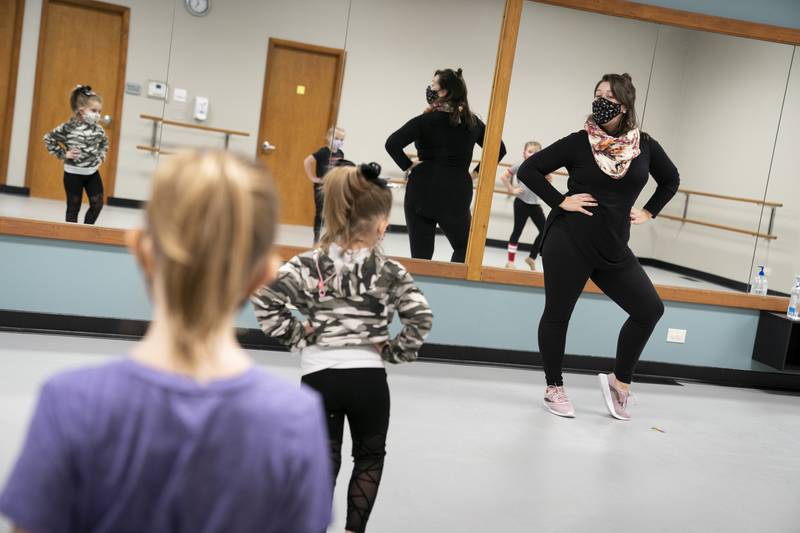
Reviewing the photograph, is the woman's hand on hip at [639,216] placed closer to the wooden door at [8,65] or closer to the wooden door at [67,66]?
the wooden door at [67,66]

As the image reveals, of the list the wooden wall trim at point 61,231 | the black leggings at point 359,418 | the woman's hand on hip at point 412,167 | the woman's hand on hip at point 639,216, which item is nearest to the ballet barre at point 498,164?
the woman's hand on hip at point 412,167

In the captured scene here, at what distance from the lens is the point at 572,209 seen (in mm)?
3932

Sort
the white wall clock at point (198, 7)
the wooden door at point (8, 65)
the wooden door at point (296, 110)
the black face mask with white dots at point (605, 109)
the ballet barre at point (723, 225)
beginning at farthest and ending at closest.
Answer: the ballet barre at point (723, 225), the wooden door at point (296, 110), the white wall clock at point (198, 7), the wooden door at point (8, 65), the black face mask with white dots at point (605, 109)

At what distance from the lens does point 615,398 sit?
4.28 meters

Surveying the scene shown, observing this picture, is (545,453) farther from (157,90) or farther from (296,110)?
(157,90)

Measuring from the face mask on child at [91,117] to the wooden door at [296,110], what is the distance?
0.84 metres

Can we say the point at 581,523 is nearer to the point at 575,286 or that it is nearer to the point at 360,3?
the point at 575,286

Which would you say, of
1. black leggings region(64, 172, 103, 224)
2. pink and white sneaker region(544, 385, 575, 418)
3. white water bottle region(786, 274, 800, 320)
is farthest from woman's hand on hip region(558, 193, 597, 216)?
black leggings region(64, 172, 103, 224)

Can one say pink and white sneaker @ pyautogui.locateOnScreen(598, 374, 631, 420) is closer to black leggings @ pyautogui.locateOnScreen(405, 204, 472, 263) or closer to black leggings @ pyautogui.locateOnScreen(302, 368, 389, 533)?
black leggings @ pyautogui.locateOnScreen(405, 204, 472, 263)

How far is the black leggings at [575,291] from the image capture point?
3.95 meters

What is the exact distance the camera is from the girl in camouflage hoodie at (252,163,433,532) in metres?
2.11

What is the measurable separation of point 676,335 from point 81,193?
11.6ft

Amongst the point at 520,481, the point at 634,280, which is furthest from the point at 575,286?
the point at 520,481

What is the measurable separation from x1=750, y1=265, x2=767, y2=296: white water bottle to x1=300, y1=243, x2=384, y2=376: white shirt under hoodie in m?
4.09
